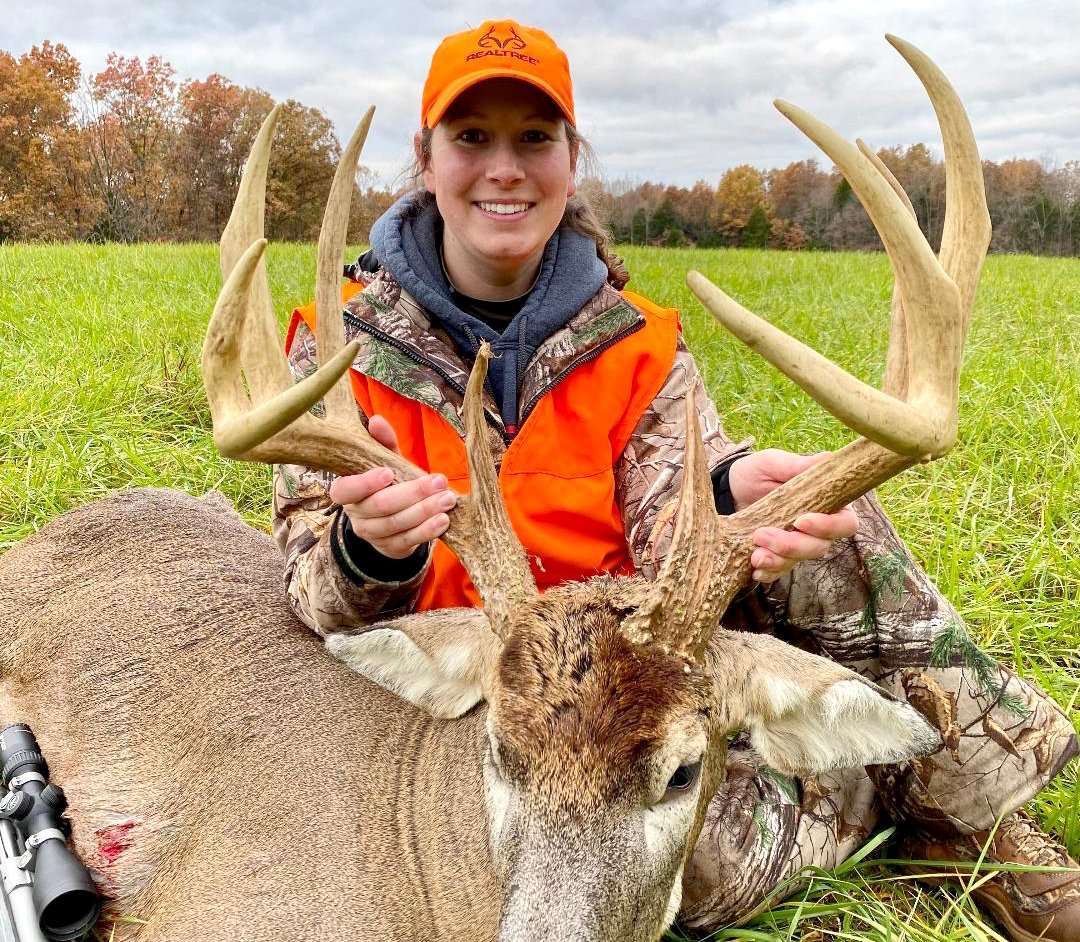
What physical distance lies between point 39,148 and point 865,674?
131ft

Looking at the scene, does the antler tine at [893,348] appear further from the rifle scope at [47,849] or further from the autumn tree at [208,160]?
the autumn tree at [208,160]

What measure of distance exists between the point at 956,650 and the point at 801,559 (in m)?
0.90

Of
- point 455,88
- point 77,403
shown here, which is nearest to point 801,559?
point 455,88

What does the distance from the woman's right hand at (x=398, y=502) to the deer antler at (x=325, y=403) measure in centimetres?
6

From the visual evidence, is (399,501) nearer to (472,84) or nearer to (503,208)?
(503,208)

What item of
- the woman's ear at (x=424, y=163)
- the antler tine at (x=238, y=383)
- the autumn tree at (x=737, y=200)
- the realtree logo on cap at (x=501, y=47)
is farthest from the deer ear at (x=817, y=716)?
the autumn tree at (x=737, y=200)

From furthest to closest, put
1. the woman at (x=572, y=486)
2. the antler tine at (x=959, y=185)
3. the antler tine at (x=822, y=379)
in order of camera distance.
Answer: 1. the woman at (x=572, y=486)
2. the antler tine at (x=959, y=185)
3. the antler tine at (x=822, y=379)

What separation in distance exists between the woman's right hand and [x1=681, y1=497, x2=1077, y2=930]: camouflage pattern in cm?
120

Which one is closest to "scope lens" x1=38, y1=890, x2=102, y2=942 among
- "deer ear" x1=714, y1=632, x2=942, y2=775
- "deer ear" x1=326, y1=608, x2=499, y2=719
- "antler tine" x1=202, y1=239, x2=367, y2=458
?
"deer ear" x1=326, y1=608, x2=499, y2=719

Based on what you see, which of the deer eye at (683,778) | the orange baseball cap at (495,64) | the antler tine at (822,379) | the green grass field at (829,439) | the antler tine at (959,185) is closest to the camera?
the antler tine at (822,379)

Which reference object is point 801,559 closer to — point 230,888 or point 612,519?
point 612,519

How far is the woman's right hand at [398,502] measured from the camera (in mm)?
2621

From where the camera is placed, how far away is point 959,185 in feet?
8.20

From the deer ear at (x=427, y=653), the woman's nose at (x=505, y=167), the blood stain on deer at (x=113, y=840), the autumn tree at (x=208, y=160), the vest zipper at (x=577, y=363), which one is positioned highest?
the autumn tree at (x=208, y=160)
